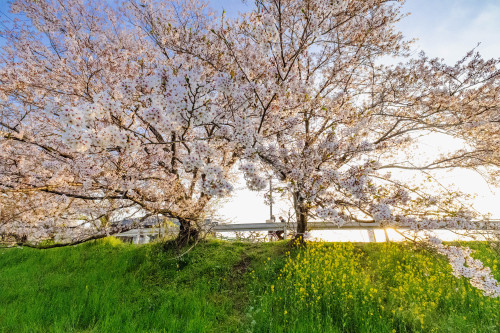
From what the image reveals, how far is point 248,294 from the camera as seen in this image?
510 cm

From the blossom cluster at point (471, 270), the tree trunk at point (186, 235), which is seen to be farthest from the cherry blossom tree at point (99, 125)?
the blossom cluster at point (471, 270)

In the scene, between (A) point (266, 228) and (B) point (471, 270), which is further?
(A) point (266, 228)

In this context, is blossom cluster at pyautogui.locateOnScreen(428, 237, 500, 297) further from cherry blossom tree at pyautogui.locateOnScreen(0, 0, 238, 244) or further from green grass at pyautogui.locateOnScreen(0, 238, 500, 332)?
cherry blossom tree at pyautogui.locateOnScreen(0, 0, 238, 244)

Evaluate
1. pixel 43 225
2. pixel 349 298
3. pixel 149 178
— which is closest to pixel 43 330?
pixel 149 178

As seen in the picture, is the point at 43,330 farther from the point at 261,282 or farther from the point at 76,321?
the point at 261,282

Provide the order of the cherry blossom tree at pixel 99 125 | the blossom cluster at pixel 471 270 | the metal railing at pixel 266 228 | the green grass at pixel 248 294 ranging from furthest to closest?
1. the metal railing at pixel 266 228
2. the cherry blossom tree at pixel 99 125
3. the green grass at pixel 248 294
4. the blossom cluster at pixel 471 270

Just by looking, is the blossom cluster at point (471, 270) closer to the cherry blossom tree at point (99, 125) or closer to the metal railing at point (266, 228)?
the metal railing at point (266, 228)

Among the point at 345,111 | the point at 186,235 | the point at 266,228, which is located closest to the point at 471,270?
the point at 345,111

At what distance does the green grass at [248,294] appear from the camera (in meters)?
3.89

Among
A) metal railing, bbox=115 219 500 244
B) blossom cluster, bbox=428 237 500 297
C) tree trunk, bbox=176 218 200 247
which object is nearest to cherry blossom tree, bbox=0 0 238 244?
tree trunk, bbox=176 218 200 247

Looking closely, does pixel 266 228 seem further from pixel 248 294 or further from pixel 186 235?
pixel 248 294

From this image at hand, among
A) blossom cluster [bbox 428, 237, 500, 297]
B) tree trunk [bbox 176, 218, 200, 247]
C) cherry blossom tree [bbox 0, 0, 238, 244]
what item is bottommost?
blossom cluster [bbox 428, 237, 500, 297]

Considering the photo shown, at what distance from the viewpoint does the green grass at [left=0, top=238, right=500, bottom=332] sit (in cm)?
389

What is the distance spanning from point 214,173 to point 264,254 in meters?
4.28
